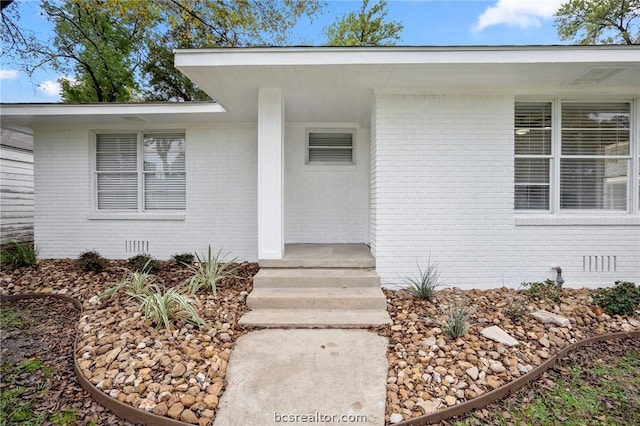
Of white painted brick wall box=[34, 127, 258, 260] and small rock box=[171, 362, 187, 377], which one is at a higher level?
white painted brick wall box=[34, 127, 258, 260]

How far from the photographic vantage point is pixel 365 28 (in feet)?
43.3

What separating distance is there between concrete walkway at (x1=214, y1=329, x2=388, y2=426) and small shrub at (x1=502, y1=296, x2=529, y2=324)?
59.3 inches

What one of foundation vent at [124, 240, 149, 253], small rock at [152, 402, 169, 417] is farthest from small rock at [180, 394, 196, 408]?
foundation vent at [124, 240, 149, 253]

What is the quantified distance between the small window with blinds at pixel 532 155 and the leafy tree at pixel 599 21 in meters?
10.1

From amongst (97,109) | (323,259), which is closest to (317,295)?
(323,259)

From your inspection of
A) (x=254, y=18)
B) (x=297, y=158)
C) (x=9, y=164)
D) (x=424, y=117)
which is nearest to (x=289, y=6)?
(x=254, y=18)

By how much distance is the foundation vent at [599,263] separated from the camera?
14.3 feet

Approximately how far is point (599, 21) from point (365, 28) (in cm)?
822

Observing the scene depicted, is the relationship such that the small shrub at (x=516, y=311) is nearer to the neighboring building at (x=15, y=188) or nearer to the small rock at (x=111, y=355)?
the small rock at (x=111, y=355)

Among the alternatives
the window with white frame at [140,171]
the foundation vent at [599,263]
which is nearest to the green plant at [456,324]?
the foundation vent at [599,263]

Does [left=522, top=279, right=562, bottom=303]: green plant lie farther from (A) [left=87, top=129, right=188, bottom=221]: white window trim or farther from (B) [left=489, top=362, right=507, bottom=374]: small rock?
(A) [left=87, top=129, right=188, bottom=221]: white window trim

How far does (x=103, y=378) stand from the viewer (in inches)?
97.3

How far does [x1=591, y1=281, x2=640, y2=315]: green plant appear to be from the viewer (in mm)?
3514

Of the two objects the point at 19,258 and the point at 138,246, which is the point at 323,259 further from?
the point at 19,258
